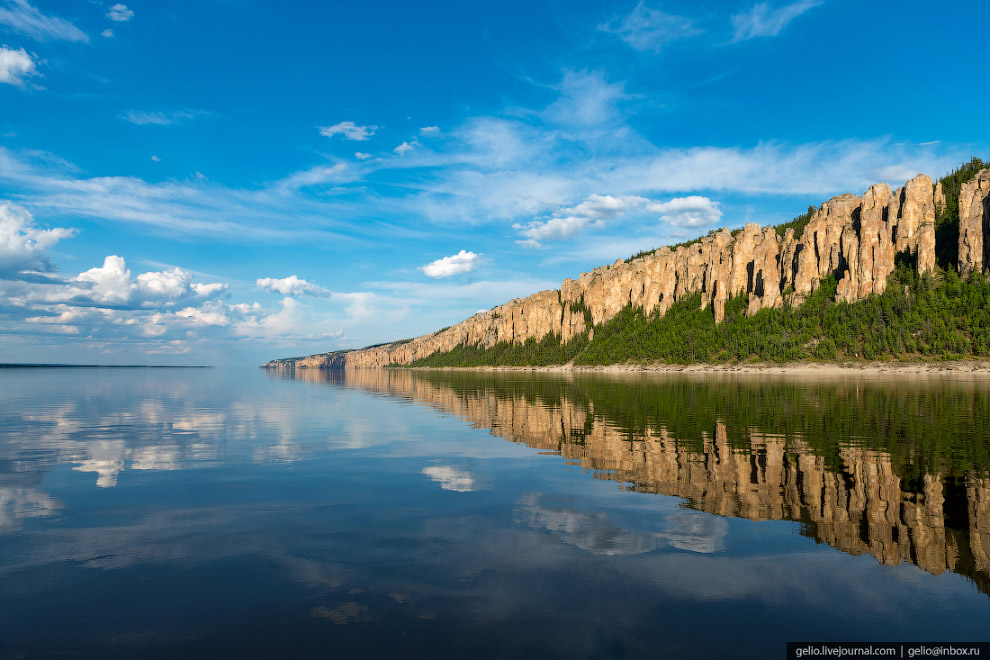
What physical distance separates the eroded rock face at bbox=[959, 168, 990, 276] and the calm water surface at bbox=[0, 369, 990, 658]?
171513mm

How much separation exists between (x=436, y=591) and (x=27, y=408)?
182 feet

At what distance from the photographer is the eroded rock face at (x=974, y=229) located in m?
146

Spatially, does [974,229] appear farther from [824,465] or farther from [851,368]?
[824,465]

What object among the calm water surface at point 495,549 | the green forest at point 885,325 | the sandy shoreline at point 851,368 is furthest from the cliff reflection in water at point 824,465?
the green forest at point 885,325

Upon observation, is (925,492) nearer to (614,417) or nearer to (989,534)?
(989,534)

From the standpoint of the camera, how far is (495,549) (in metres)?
11.3

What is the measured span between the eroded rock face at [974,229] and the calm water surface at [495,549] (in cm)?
17151

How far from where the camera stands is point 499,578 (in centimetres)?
975

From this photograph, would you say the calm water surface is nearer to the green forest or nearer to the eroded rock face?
the green forest

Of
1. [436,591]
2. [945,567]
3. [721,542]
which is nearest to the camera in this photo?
[436,591]

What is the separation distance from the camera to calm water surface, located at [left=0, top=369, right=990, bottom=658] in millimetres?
7832

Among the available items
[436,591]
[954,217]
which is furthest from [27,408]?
[954,217]

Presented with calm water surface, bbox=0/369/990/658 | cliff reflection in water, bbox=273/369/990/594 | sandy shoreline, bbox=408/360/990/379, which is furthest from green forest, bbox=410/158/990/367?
calm water surface, bbox=0/369/990/658

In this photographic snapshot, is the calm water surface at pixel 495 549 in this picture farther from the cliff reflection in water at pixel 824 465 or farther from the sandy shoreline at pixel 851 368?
the sandy shoreline at pixel 851 368
